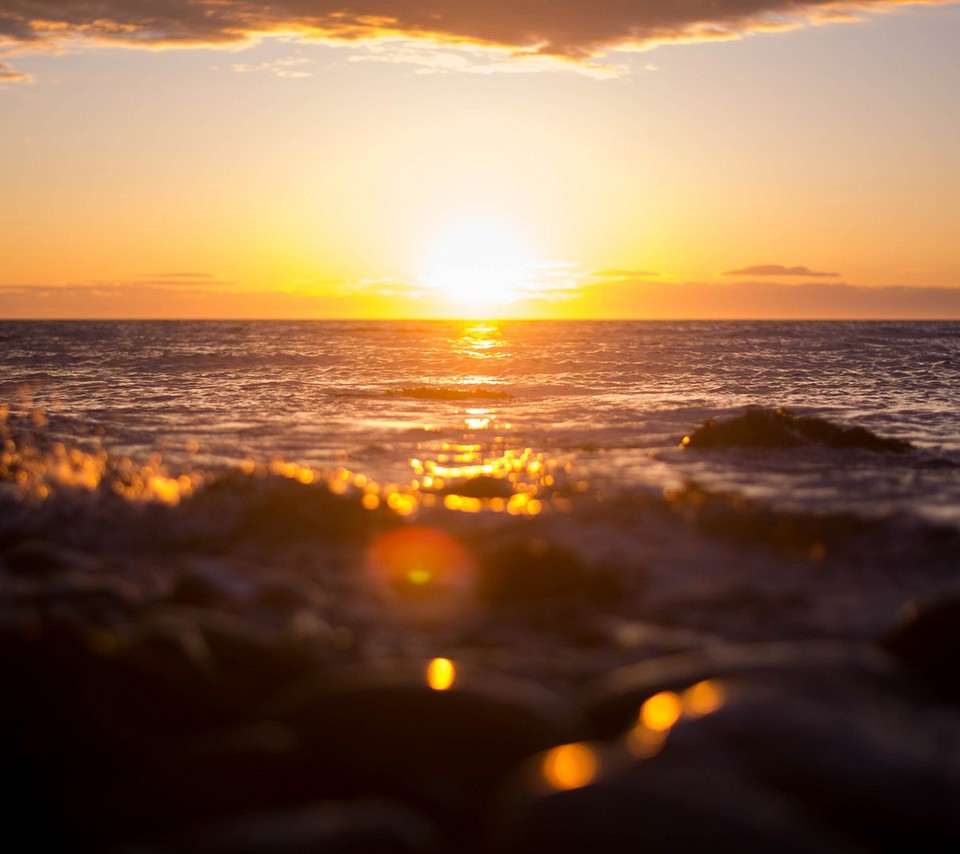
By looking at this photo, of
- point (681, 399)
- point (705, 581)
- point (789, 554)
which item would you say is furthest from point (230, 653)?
point (681, 399)

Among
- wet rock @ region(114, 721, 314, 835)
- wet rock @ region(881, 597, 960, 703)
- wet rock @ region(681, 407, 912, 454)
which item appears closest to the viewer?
wet rock @ region(114, 721, 314, 835)

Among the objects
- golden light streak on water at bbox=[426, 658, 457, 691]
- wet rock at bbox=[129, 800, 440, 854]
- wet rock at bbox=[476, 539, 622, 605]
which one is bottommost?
wet rock at bbox=[476, 539, 622, 605]

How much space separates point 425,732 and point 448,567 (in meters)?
3.24

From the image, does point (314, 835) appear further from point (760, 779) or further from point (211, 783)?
point (760, 779)

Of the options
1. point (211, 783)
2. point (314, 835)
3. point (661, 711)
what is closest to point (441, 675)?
point (661, 711)

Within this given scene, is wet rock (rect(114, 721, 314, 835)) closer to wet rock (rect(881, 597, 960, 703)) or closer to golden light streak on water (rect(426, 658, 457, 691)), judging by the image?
golden light streak on water (rect(426, 658, 457, 691))

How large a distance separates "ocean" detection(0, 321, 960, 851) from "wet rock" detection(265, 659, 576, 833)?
2 centimetres

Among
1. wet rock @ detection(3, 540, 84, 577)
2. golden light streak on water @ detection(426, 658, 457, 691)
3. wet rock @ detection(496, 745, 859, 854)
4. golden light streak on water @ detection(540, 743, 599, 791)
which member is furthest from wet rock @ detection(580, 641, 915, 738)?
wet rock @ detection(3, 540, 84, 577)

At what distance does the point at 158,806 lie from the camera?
3266 millimetres

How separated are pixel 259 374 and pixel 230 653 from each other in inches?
922

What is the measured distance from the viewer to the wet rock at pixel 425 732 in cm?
353

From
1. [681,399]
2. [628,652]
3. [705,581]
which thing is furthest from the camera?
[681,399]

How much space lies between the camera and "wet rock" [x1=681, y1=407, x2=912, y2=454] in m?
12.5

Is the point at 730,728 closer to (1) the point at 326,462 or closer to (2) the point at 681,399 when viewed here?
(1) the point at 326,462
